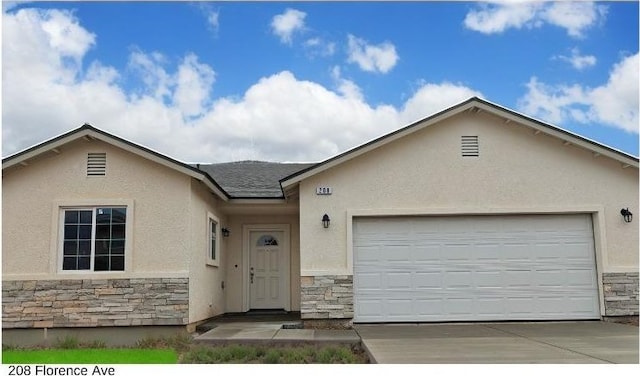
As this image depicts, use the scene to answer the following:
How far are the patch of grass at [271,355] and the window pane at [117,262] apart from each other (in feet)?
9.30

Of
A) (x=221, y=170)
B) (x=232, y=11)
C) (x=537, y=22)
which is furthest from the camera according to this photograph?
(x=221, y=170)

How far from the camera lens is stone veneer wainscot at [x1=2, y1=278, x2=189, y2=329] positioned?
10.1m

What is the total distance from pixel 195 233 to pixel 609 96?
902 cm

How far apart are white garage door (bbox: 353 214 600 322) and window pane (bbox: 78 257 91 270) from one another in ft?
16.6

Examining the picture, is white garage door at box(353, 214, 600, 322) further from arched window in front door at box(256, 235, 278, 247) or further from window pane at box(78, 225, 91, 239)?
window pane at box(78, 225, 91, 239)

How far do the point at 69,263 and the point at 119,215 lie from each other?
1.24 metres

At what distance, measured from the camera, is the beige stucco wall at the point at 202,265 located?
1062 centimetres

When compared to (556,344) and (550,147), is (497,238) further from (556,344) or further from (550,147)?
(556,344)

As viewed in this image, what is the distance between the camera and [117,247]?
409 inches

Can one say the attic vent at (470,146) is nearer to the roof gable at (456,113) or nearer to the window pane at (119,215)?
the roof gable at (456,113)

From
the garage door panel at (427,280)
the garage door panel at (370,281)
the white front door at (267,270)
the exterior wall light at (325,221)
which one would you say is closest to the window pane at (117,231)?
the exterior wall light at (325,221)

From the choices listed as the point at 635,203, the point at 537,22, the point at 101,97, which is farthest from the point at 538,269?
the point at 101,97

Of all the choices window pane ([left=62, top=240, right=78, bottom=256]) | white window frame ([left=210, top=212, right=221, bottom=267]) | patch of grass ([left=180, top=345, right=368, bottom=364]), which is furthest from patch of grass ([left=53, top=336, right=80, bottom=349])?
white window frame ([left=210, top=212, right=221, bottom=267])

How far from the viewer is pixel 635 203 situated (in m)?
11.5
